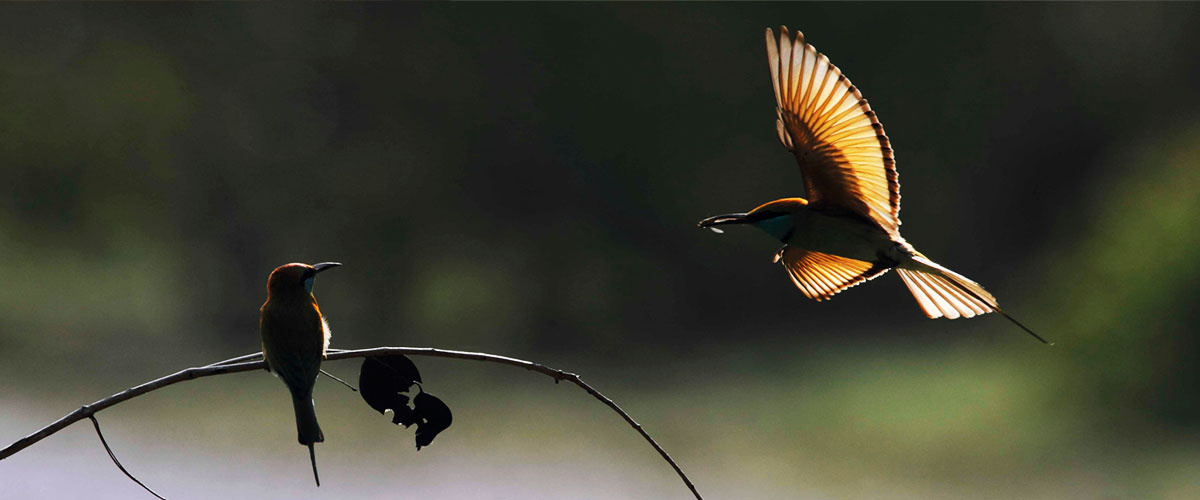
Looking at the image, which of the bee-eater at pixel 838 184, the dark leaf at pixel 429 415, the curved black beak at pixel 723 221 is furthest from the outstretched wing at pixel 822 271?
the dark leaf at pixel 429 415

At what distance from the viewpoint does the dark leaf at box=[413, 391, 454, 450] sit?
0.80 metres

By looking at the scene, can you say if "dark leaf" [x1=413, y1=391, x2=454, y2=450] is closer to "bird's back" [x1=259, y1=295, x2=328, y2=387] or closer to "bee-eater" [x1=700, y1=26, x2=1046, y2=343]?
"bird's back" [x1=259, y1=295, x2=328, y2=387]

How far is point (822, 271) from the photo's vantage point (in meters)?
0.93

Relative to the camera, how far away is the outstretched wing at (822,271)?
0.88 meters

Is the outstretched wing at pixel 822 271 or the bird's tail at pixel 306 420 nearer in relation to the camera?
the bird's tail at pixel 306 420

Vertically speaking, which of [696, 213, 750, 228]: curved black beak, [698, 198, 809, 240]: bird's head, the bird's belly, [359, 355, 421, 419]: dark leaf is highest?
[696, 213, 750, 228]: curved black beak

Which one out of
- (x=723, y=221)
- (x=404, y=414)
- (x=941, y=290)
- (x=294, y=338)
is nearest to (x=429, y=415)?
(x=404, y=414)

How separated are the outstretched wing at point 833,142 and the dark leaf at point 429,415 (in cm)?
32

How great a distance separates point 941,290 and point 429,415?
1.40ft

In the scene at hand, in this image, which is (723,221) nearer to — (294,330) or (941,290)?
(941,290)

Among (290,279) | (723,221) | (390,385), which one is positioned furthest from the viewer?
(290,279)

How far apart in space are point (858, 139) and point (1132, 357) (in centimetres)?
390

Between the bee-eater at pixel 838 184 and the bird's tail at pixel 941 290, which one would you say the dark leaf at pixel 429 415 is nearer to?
the bee-eater at pixel 838 184

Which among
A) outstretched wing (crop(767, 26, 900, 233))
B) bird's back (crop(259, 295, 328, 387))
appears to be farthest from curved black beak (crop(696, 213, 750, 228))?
bird's back (crop(259, 295, 328, 387))
